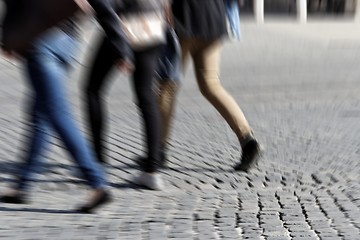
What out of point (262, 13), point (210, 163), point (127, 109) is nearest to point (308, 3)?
point (262, 13)

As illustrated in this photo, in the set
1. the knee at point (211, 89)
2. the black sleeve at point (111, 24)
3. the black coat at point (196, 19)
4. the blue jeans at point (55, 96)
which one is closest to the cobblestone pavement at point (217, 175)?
the blue jeans at point (55, 96)

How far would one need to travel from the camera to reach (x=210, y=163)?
5.61 meters

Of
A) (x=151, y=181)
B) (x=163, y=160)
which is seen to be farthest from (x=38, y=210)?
A: (x=163, y=160)

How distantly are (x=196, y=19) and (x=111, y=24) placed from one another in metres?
0.99

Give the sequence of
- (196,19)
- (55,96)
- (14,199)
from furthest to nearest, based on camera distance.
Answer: (196,19) < (14,199) < (55,96)

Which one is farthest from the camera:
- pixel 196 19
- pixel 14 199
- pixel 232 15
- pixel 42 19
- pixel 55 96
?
pixel 232 15

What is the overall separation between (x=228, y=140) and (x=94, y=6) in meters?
2.44

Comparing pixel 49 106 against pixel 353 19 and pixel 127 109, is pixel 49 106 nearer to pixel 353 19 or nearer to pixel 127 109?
pixel 127 109

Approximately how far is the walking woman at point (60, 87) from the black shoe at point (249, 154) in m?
1.30

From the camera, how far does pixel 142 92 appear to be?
4.79 m

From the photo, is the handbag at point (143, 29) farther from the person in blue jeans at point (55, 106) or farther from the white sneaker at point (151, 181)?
the white sneaker at point (151, 181)

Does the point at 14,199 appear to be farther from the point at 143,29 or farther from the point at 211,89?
the point at 211,89

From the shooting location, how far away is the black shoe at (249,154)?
5.33 m

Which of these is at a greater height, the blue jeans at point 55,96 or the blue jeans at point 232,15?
the blue jeans at point 232,15
